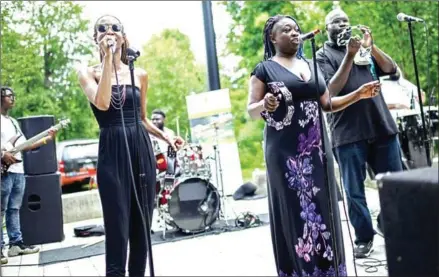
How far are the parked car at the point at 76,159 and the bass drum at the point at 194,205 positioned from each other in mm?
2764

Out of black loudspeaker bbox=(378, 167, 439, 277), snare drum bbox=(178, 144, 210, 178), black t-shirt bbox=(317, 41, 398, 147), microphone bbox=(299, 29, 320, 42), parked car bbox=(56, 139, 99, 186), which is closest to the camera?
black loudspeaker bbox=(378, 167, 439, 277)

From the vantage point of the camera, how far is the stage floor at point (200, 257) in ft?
9.64

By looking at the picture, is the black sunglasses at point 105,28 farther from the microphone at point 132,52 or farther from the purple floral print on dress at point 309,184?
the purple floral print on dress at point 309,184

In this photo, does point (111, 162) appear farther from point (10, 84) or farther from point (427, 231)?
point (10, 84)

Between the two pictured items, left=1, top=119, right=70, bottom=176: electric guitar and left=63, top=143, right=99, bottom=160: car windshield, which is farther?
left=63, top=143, right=99, bottom=160: car windshield

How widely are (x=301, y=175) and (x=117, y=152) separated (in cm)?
73

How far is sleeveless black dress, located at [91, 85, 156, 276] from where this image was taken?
1939mm

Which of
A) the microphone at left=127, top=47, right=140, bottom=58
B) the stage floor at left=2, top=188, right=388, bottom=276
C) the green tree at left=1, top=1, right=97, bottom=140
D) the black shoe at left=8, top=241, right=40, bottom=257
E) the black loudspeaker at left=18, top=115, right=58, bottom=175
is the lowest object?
the stage floor at left=2, top=188, right=388, bottom=276

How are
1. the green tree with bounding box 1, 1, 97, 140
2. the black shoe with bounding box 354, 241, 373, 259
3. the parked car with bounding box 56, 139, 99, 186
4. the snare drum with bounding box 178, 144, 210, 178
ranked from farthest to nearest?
the parked car with bounding box 56, 139, 99, 186, the snare drum with bounding box 178, 144, 210, 178, the green tree with bounding box 1, 1, 97, 140, the black shoe with bounding box 354, 241, 373, 259

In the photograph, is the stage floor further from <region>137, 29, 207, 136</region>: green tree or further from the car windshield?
<region>137, 29, 207, 136</region>: green tree

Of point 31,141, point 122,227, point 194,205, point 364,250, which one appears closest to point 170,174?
point 194,205

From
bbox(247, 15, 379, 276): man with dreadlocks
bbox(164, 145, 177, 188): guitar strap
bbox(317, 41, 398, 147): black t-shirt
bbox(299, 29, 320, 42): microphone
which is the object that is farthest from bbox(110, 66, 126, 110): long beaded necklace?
bbox(164, 145, 177, 188): guitar strap

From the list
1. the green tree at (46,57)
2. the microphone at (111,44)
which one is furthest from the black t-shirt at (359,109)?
the green tree at (46,57)

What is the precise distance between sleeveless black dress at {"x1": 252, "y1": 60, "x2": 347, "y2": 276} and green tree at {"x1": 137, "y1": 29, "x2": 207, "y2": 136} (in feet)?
15.8
